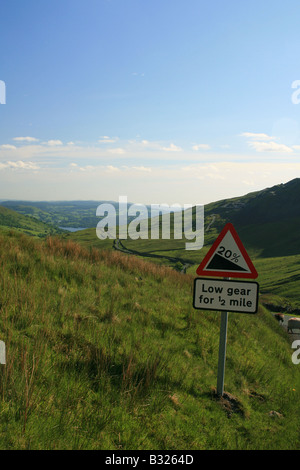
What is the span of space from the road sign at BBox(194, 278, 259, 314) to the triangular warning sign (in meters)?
0.17

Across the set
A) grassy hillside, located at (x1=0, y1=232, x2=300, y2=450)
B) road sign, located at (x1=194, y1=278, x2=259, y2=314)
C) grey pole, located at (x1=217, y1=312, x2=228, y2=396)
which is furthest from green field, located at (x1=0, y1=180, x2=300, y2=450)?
road sign, located at (x1=194, y1=278, x2=259, y2=314)

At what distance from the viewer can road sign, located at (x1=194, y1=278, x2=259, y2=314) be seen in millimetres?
5668

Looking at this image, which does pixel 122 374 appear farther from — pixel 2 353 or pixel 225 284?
pixel 225 284

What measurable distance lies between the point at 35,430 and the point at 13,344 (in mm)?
1832

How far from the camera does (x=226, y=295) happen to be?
5.77 metres

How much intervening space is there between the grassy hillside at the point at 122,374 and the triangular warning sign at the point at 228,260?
1976 millimetres

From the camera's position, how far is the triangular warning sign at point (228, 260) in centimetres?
579

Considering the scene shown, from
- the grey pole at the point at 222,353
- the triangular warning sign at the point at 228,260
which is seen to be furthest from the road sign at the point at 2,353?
the grey pole at the point at 222,353

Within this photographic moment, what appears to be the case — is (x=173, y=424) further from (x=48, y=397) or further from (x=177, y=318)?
(x=177, y=318)

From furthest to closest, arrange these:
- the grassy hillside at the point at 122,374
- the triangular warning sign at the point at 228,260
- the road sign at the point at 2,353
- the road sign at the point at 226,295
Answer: the triangular warning sign at the point at 228,260 → the road sign at the point at 226,295 → the road sign at the point at 2,353 → the grassy hillside at the point at 122,374

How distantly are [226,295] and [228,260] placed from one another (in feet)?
2.11

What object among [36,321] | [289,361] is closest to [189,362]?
[36,321]

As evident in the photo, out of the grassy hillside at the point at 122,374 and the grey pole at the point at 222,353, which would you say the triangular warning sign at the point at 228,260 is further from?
the grassy hillside at the point at 122,374
